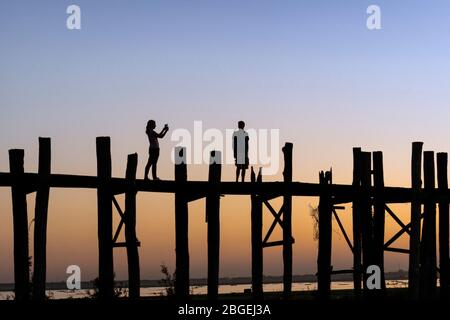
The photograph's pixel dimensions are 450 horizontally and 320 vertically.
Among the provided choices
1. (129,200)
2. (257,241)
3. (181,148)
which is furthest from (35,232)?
(257,241)

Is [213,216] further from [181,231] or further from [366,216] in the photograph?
[366,216]

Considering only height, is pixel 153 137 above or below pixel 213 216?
above

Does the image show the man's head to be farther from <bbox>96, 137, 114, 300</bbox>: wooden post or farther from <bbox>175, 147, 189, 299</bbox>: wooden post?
<bbox>96, 137, 114, 300</bbox>: wooden post

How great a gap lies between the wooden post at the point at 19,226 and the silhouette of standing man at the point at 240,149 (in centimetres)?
498

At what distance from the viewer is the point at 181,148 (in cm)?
1889

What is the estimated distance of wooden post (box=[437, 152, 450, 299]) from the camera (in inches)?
832

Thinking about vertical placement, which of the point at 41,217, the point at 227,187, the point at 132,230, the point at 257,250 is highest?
the point at 227,187

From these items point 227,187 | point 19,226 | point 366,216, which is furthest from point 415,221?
point 19,226

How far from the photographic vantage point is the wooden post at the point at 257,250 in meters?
19.4

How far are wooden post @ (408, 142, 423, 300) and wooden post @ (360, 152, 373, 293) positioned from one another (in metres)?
0.89

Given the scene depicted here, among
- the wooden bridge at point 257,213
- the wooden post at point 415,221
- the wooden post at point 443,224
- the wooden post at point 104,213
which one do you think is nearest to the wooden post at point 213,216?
the wooden bridge at point 257,213

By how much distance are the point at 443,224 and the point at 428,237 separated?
1.98ft

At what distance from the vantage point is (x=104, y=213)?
18047 millimetres

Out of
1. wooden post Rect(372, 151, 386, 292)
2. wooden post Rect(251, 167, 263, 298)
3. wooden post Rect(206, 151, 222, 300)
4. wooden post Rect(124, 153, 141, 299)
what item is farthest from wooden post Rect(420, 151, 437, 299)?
→ wooden post Rect(124, 153, 141, 299)
